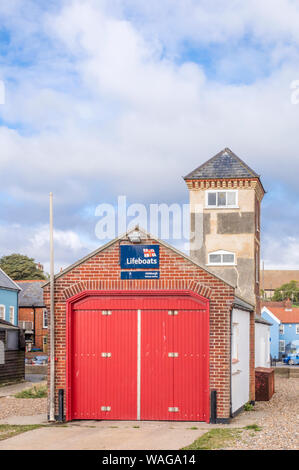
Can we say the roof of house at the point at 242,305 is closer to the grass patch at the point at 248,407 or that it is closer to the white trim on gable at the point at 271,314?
the grass patch at the point at 248,407

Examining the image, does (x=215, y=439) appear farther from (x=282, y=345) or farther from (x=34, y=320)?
(x=282, y=345)

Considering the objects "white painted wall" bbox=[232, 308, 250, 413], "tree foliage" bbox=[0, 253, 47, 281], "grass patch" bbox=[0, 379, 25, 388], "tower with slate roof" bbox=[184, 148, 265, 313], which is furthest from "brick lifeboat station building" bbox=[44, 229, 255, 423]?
"tree foliage" bbox=[0, 253, 47, 281]

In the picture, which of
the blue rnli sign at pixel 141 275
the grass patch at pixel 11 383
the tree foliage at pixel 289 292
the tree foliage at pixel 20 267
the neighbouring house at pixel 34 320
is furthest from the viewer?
the tree foliage at pixel 289 292

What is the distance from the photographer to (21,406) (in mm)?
21578

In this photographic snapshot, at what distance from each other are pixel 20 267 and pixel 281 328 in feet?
111

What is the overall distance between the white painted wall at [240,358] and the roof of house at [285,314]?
52277 millimetres

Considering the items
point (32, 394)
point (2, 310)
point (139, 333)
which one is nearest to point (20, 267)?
point (2, 310)

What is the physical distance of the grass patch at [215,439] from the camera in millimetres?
12953

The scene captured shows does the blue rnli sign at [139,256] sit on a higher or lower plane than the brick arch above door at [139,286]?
higher

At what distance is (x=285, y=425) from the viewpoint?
1628 centimetres

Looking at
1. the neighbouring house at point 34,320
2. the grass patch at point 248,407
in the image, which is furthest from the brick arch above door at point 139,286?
the neighbouring house at point 34,320

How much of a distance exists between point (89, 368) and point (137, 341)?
144 cm
